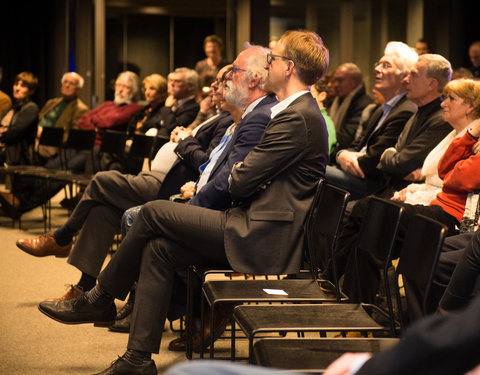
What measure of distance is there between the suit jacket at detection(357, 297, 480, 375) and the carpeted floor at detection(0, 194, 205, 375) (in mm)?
2199

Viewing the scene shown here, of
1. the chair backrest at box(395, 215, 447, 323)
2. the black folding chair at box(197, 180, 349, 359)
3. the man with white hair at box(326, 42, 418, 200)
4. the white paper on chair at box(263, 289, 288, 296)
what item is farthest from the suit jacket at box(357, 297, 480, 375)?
the man with white hair at box(326, 42, 418, 200)

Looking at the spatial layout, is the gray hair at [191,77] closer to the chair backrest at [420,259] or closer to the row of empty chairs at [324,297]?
the row of empty chairs at [324,297]

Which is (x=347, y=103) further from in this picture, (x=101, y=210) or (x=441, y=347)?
(x=441, y=347)

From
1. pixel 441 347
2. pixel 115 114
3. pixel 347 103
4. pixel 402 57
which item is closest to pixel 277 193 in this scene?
pixel 441 347

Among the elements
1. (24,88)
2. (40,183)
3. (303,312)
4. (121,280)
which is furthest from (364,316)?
(24,88)

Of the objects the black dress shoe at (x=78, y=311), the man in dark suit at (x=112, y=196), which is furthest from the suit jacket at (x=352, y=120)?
the black dress shoe at (x=78, y=311)

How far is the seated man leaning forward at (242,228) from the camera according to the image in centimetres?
280

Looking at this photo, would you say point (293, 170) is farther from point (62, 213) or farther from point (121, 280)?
point (62, 213)

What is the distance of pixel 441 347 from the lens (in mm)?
981

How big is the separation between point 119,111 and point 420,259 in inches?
219

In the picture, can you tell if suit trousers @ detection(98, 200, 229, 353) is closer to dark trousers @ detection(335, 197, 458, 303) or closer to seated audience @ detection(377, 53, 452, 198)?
dark trousers @ detection(335, 197, 458, 303)

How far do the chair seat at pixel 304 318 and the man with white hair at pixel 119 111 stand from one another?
16.8 feet

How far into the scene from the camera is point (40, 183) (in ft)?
23.3

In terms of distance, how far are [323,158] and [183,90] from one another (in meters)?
3.61
